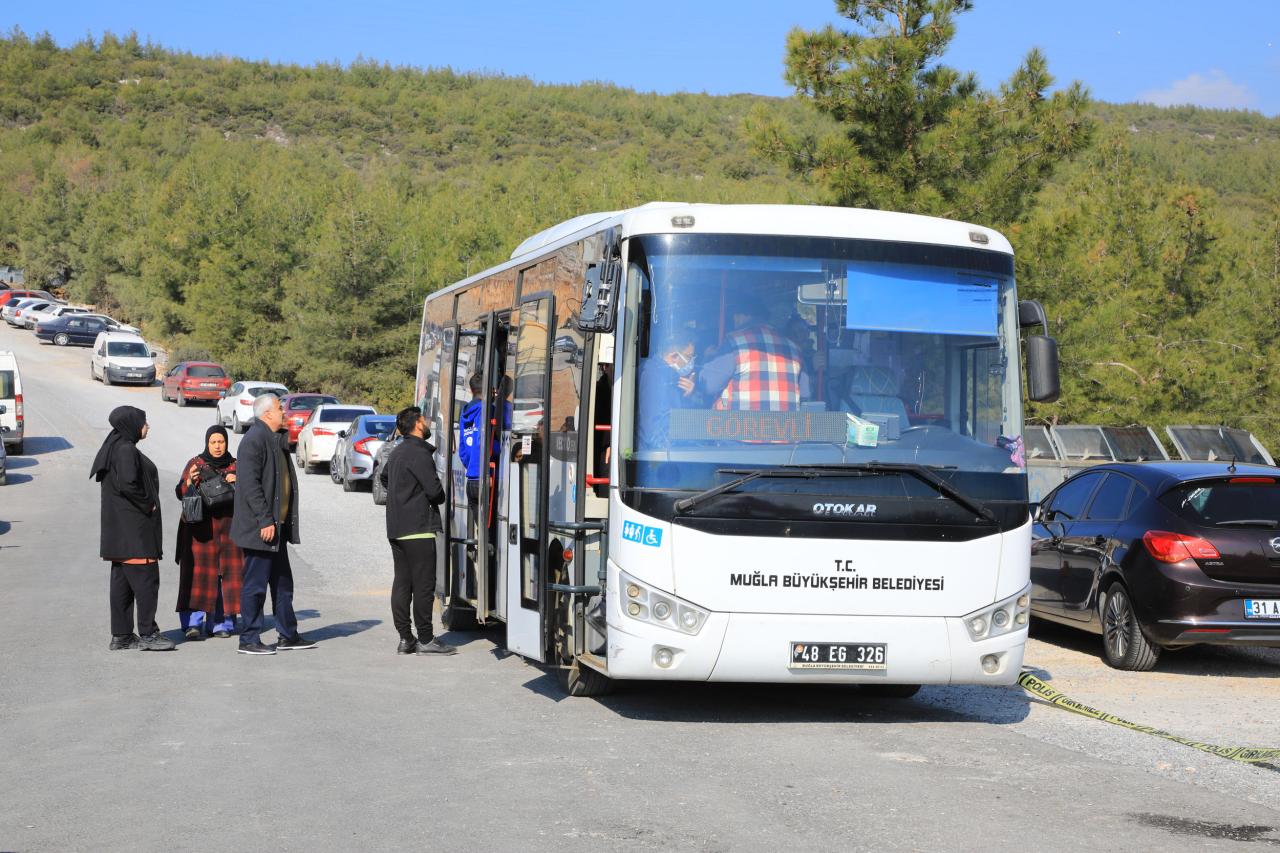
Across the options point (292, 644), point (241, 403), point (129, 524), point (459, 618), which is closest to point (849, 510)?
point (292, 644)

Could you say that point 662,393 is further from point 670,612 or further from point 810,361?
point 670,612

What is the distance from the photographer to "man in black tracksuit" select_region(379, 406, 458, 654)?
10.9 metres

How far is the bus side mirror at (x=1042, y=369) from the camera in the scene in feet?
28.1

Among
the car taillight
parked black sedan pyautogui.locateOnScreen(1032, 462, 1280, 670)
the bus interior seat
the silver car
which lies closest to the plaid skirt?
the bus interior seat

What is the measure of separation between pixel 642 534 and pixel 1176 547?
15.5 ft

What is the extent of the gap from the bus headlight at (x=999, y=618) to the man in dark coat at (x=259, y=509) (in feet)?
17.7

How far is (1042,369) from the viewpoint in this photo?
28.1 feet

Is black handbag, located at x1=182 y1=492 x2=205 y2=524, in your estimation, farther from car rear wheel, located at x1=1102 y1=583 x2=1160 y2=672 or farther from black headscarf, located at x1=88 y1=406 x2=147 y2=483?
car rear wheel, located at x1=1102 y1=583 x2=1160 y2=672

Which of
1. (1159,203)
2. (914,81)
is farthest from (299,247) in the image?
(914,81)

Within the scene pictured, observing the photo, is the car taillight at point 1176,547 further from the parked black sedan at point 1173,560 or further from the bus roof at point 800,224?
the bus roof at point 800,224

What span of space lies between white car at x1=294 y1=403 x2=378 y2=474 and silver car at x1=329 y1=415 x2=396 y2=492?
9.41ft

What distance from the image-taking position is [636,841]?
5.68 metres

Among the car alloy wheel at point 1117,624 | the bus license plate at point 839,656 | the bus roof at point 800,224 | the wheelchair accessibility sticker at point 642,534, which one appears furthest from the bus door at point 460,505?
the car alloy wheel at point 1117,624

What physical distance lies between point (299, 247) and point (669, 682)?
55335 mm
